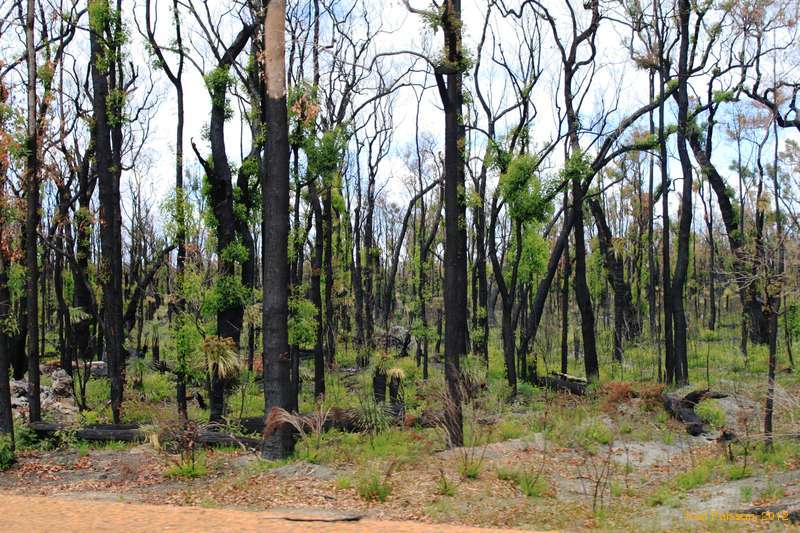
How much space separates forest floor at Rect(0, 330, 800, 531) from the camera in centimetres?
840

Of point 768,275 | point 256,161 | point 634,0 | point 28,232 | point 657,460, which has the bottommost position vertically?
point 657,460

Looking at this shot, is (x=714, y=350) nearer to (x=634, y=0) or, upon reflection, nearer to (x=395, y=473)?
(x=634, y=0)

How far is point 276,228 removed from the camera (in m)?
11.9

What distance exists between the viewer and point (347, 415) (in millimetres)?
14852

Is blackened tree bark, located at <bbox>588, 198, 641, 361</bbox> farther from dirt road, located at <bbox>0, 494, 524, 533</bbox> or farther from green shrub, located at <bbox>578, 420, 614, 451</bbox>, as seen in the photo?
dirt road, located at <bbox>0, 494, 524, 533</bbox>

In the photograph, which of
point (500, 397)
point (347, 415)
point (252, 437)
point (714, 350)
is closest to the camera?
point (252, 437)

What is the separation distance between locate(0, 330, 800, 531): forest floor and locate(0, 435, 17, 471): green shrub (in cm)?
27

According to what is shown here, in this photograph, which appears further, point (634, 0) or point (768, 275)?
point (634, 0)

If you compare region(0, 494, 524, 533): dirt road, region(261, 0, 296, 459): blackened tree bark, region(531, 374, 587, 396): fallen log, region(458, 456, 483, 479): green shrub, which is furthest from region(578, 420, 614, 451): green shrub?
region(0, 494, 524, 533): dirt road

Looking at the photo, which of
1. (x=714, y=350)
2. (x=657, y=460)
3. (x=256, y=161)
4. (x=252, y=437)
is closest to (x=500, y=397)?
(x=657, y=460)

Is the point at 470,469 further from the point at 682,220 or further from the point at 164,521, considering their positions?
the point at 682,220

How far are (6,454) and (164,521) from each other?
747 cm

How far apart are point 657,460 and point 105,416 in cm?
1391

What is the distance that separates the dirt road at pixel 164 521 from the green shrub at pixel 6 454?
5232 millimetres
